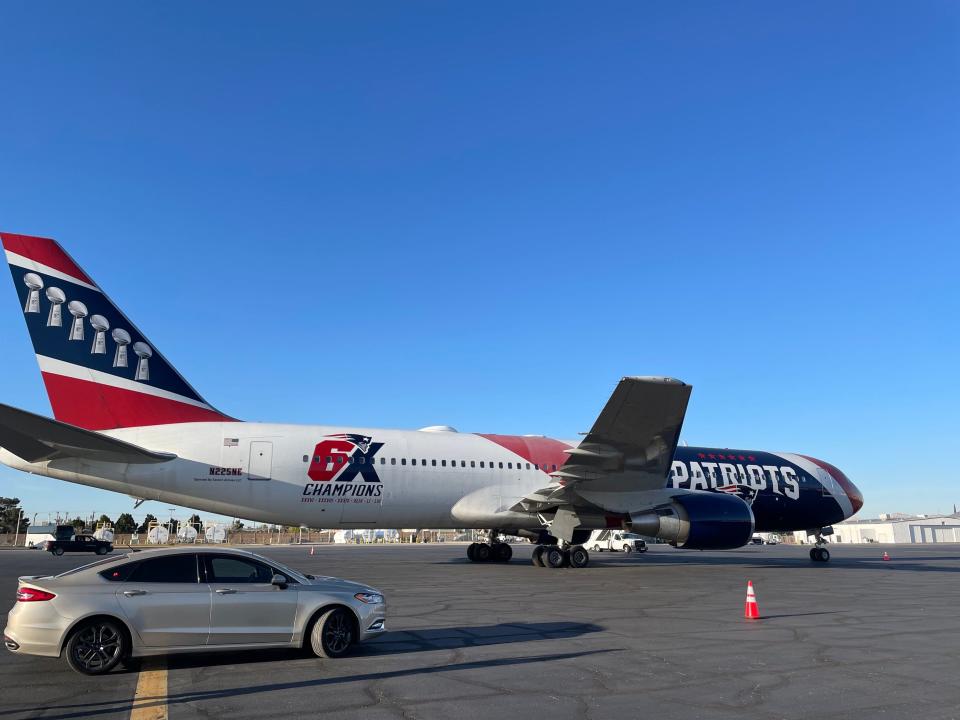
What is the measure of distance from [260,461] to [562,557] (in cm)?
1045

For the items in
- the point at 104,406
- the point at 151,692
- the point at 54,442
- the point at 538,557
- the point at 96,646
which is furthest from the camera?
the point at 538,557

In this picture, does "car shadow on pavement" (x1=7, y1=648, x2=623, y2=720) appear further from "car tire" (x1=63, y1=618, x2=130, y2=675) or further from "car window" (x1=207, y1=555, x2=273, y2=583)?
"car tire" (x1=63, y1=618, x2=130, y2=675)

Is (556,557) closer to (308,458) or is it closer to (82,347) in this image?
(308,458)

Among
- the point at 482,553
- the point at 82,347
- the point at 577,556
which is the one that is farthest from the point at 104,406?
the point at 577,556

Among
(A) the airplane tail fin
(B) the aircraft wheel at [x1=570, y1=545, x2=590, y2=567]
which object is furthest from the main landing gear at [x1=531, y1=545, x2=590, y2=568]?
(A) the airplane tail fin

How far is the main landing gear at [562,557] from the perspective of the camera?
23.6 meters

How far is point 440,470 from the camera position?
941 inches

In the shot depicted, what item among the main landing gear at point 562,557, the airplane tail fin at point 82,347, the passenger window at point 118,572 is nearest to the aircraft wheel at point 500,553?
the main landing gear at point 562,557

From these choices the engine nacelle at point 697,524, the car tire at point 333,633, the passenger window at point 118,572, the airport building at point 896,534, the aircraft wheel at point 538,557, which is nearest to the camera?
the passenger window at point 118,572

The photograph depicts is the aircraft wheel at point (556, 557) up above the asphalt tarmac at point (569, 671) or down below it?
above

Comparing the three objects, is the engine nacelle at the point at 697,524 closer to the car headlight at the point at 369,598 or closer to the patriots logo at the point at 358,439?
the patriots logo at the point at 358,439

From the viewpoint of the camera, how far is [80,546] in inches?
1663

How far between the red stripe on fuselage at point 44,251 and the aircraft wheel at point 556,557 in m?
16.9

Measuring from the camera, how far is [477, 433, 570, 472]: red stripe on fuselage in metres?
26.0
